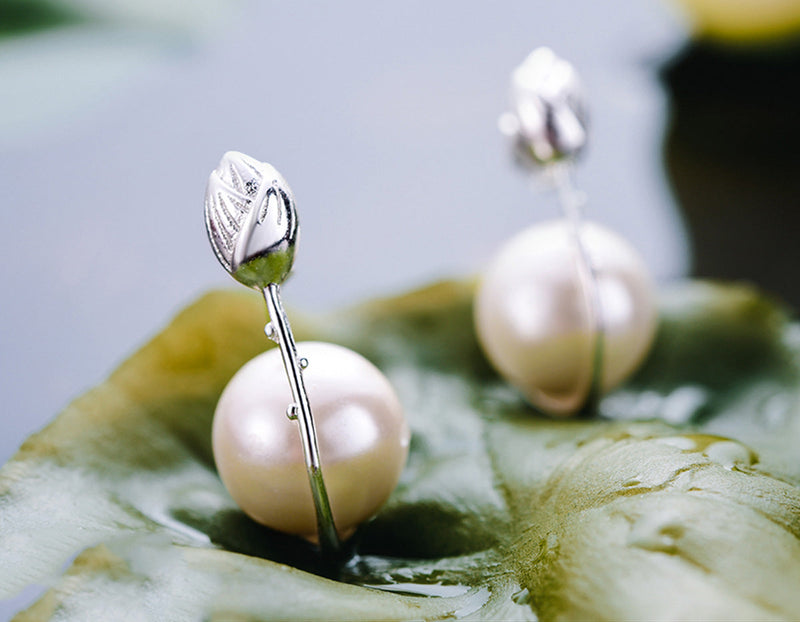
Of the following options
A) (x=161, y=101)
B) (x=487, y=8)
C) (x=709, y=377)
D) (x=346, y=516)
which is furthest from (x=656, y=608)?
(x=487, y=8)

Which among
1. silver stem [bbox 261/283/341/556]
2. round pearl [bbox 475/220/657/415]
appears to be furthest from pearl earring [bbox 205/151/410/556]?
round pearl [bbox 475/220/657/415]

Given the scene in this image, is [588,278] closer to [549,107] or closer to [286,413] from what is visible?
[549,107]

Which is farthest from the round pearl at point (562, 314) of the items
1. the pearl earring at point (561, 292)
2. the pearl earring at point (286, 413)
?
the pearl earring at point (286, 413)

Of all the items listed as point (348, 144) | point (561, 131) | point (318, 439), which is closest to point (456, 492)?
point (318, 439)

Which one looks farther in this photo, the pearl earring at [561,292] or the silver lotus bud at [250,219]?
the pearl earring at [561,292]

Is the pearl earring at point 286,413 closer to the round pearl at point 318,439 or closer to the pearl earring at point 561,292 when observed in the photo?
the round pearl at point 318,439

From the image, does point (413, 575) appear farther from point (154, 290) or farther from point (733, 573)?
point (154, 290)

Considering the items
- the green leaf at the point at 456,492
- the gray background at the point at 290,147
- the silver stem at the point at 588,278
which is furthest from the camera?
the gray background at the point at 290,147

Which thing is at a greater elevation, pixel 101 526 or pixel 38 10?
pixel 38 10
